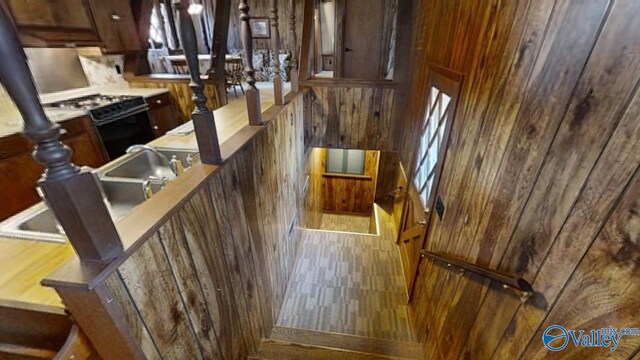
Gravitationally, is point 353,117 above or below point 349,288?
above

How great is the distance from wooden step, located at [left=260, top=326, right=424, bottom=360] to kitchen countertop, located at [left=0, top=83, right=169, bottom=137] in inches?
92.0

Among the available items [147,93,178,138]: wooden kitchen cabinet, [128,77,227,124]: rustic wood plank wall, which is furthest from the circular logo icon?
[147,93,178,138]: wooden kitchen cabinet

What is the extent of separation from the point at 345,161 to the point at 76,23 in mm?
4851

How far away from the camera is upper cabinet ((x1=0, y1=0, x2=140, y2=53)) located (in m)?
2.36

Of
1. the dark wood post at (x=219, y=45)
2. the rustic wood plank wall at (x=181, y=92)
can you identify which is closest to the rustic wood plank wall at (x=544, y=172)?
the dark wood post at (x=219, y=45)

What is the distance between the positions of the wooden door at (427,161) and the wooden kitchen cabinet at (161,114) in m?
3.26

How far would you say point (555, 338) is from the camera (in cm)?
90

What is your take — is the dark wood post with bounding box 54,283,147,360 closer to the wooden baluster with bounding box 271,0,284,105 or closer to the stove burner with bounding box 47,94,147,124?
the wooden baluster with bounding box 271,0,284,105

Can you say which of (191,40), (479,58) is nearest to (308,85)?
(479,58)

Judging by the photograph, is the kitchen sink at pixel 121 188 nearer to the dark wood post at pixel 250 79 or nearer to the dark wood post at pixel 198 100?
the dark wood post at pixel 198 100

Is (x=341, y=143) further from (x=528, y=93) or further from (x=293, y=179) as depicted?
(x=528, y=93)

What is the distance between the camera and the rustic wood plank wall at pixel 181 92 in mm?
3541

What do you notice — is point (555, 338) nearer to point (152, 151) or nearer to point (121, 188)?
point (121, 188)

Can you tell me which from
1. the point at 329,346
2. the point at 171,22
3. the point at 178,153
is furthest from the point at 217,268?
the point at 171,22
